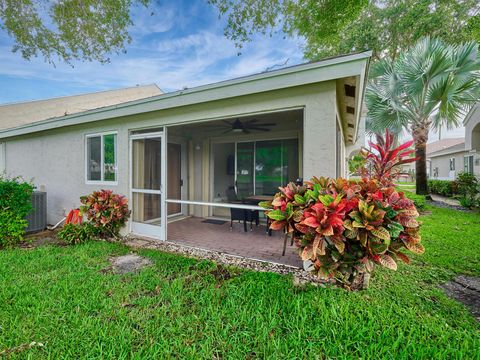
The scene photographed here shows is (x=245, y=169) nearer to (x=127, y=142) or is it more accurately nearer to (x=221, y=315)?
(x=127, y=142)

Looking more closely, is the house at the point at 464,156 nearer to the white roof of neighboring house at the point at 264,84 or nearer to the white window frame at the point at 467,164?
the white window frame at the point at 467,164

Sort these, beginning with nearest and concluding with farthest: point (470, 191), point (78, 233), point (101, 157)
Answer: point (78, 233)
point (101, 157)
point (470, 191)

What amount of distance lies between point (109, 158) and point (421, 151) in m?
12.9

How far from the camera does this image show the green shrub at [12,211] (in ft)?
15.5

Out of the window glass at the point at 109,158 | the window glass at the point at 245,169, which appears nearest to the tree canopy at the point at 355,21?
the window glass at the point at 245,169

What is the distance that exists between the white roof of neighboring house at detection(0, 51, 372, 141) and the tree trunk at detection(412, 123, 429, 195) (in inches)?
316

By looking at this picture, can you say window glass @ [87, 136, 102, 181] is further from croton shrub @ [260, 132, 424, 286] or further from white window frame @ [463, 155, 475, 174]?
white window frame @ [463, 155, 475, 174]

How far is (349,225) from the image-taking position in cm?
242

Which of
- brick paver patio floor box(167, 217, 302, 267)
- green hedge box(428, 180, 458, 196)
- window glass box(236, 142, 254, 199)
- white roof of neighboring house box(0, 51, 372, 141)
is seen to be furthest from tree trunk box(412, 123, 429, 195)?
brick paver patio floor box(167, 217, 302, 267)

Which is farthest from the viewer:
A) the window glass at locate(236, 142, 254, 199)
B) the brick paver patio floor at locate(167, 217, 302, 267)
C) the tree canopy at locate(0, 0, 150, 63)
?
the window glass at locate(236, 142, 254, 199)

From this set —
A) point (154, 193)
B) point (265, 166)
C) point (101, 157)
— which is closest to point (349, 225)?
point (154, 193)

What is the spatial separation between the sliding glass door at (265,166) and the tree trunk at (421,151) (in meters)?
7.00

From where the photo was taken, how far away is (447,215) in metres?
7.80

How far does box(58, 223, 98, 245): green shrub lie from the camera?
15.9 feet
